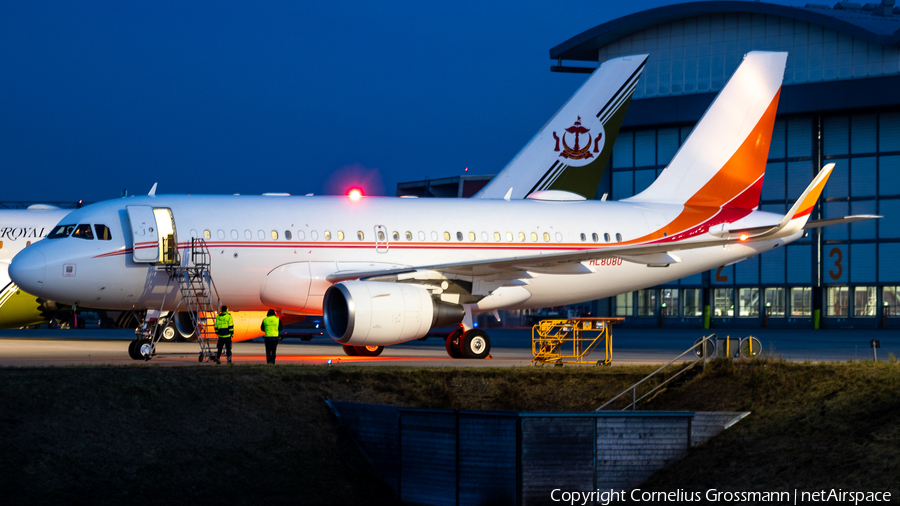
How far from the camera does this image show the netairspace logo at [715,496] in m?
12.4

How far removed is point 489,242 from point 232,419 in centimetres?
1067

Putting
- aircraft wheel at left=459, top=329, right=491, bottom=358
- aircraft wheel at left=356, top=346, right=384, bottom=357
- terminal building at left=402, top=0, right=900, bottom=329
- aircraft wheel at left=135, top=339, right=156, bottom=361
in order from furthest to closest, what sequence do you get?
terminal building at left=402, top=0, right=900, bottom=329 → aircraft wheel at left=356, top=346, right=384, bottom=357 → aircraft wheel at left=459, top=329, right=491, bottom=358 → aircraft wheel at left=135, top=339, right=156, bottom=361

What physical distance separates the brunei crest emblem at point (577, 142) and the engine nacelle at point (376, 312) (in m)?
12.4

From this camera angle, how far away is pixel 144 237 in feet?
73.3

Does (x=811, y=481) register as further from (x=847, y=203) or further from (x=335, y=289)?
(x=847, y=203)

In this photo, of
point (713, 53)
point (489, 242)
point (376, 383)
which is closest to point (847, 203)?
point (713, 53)

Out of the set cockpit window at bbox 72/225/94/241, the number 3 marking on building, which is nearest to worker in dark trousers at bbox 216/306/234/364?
cockpit window at bbox 72/225/94/241

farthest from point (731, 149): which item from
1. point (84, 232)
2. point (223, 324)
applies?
point (84, 232)

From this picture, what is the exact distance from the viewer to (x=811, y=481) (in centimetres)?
1312

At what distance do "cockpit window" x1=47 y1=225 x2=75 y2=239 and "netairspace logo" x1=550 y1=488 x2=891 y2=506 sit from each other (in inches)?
513

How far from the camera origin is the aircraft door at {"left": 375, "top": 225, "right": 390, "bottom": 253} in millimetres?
24328

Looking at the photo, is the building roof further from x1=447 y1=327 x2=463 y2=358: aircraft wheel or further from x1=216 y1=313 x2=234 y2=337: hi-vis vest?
x1=216 y1=313 x2=234 y2=337: hi-vis vest

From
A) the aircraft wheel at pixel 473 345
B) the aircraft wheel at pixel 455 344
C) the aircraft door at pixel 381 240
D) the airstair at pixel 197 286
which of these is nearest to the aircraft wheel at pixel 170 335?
the airstair at pixel 197 286

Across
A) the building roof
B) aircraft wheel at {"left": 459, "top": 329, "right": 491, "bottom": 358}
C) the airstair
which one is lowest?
aircraft wheel at {"left": 459, "top": 329, "right": 491, "bottom": 358}
